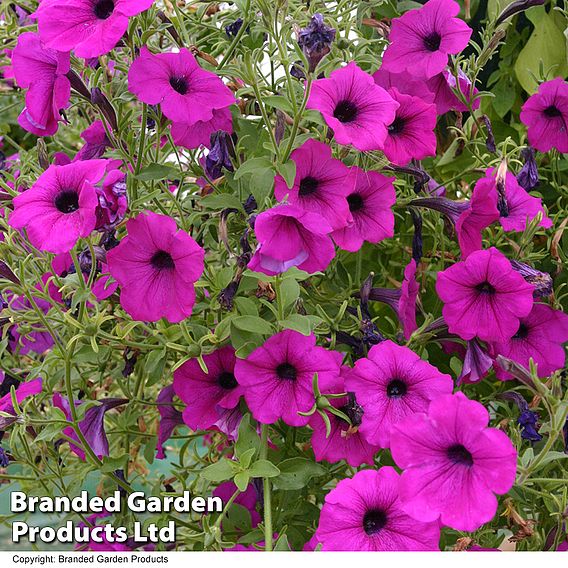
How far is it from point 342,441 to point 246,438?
9 cm

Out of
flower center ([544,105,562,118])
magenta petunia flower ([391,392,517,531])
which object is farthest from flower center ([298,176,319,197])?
flower center ([544,105,562,118])

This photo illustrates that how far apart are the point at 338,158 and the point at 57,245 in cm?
25

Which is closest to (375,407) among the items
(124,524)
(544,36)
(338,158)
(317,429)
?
(317,429)

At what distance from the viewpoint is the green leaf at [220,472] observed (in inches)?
25.0

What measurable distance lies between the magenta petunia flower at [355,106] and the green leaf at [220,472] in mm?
273

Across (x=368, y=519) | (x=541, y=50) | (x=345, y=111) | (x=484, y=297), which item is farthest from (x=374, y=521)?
(x=541, y=50)

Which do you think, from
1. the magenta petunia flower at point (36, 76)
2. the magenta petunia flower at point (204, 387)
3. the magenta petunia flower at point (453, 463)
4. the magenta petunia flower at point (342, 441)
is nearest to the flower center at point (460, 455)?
the magenta petunia flower at point (453, 463)

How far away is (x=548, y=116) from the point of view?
84cm

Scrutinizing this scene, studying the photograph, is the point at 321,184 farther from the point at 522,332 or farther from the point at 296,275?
the point at 522,332

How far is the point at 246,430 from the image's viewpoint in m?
0.69

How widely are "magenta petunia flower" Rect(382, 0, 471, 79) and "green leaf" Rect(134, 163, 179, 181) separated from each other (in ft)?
0.76

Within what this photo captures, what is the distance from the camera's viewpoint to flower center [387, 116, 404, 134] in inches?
28.9

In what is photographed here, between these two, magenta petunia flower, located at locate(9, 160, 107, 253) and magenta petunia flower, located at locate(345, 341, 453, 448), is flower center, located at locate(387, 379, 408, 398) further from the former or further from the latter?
magenta petunia flower, located at locate(9, 160, 107, 253)
